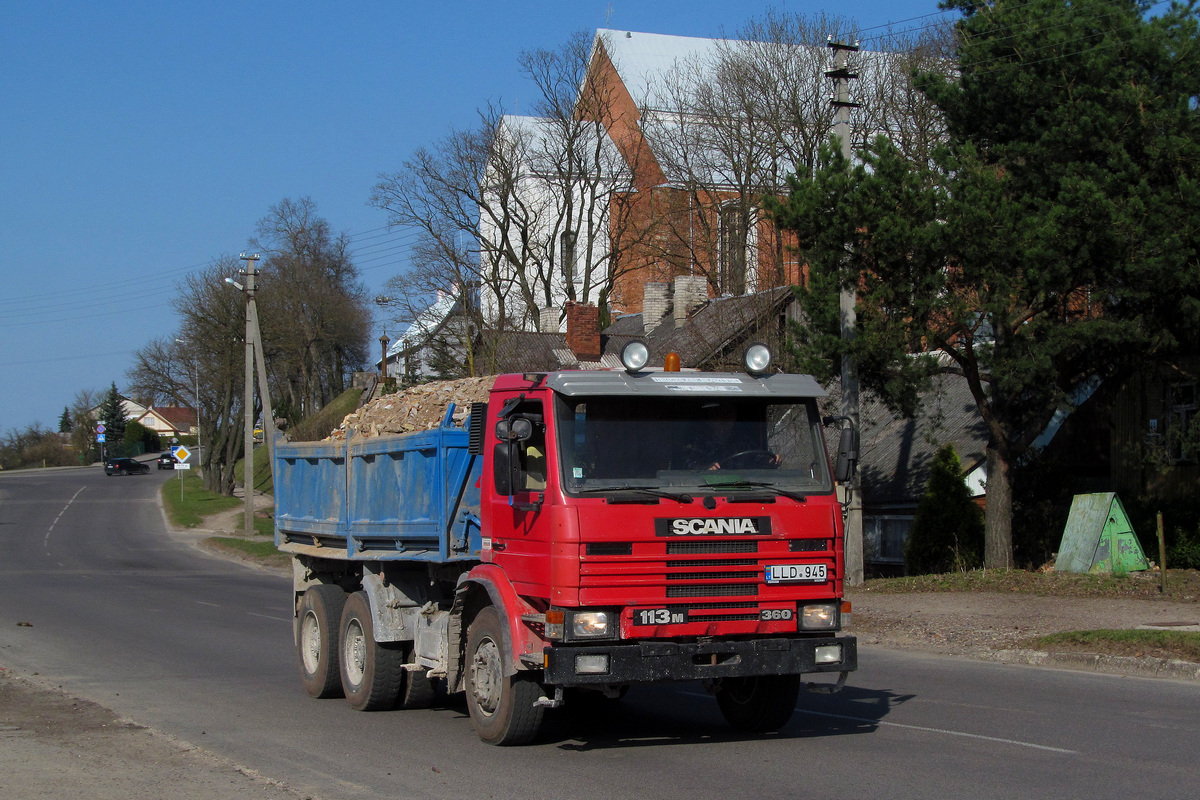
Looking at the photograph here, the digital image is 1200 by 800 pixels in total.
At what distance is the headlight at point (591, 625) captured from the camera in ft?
24.4

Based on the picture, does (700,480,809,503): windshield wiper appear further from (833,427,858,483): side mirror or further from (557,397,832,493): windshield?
(833,427,858,483): side mirror

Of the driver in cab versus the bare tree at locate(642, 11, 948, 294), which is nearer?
the driver in cab

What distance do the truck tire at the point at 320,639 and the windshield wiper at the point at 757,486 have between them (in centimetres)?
479

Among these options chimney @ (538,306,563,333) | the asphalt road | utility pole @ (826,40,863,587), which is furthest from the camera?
chimney @ (538,306,563,333)

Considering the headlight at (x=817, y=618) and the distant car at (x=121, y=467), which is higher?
the distant car at (x=121, y=467)

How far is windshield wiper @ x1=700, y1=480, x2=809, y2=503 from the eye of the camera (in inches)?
310

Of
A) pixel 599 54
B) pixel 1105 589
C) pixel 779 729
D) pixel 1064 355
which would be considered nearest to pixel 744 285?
pixel 599 54

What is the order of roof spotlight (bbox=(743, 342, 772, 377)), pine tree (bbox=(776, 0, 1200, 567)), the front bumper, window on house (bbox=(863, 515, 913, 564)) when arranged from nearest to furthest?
the front bumper → roof spotlight (bbox=(743, 342, 772, 377)) → pine tree (bbox=(776, 0, 1200, 567)) → window on house (bbox=(863, 515, 913, 564))

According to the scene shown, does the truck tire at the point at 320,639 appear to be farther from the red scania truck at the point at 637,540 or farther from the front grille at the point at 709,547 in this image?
the front grille at the point at 709,547

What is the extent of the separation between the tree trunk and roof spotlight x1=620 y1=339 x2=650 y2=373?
15013mm

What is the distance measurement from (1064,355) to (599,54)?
37.6 metres

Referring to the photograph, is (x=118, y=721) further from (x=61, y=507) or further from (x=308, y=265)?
(x=308, y=265)

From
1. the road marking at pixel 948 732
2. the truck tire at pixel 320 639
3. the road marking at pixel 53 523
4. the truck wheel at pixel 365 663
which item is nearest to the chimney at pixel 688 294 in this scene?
the road marking at pixel 53 523

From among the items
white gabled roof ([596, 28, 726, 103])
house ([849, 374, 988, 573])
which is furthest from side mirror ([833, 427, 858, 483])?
white gabled roof ([596, 28, 726, 103])
